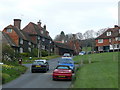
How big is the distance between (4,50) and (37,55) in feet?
98.7

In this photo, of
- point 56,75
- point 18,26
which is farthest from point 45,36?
point 56,75

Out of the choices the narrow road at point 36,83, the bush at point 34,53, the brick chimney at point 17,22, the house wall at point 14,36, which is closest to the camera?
the narrow road at point 36,83

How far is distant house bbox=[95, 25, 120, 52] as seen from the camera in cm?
7169

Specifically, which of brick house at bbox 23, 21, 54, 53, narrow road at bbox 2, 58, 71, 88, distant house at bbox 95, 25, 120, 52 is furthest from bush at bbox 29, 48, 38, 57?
narrow road at bbox 2, 58, 71, 88

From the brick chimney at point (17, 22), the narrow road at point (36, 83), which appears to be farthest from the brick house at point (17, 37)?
the narrow road at point (36, 83)

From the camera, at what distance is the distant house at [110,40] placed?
71.7 meters

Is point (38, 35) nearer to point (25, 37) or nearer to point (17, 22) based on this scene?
point (25, 37)

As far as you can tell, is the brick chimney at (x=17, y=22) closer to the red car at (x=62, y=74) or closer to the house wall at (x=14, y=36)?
the house wall at (x=14, y=36)

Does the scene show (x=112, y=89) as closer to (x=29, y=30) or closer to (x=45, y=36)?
(x=29, y=30)

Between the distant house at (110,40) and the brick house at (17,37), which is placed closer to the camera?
the brick house at (17,37)

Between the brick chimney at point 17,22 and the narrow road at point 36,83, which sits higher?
the brick chimney at point 17,22

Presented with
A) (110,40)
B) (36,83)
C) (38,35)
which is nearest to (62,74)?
(36,83)

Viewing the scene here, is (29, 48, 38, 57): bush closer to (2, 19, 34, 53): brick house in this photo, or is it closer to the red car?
(2, 19, 34, 53): brick house

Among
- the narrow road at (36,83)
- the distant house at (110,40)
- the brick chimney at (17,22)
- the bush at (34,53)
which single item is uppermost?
the brick chimney at (17,22)
